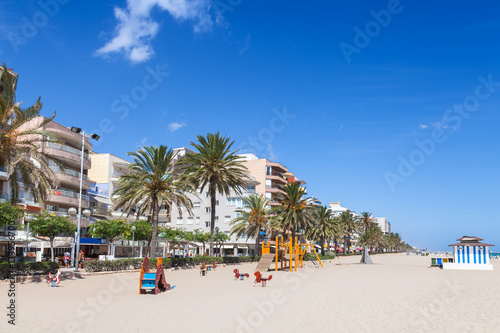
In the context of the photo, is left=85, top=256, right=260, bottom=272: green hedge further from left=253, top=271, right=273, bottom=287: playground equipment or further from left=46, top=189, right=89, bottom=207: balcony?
left=46, top=189, right=89, bottom=207: balcony

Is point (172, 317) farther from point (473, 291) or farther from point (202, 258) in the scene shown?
point (202, 258)

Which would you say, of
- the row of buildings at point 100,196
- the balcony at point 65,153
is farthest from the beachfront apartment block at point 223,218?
the balcony at point 65,153

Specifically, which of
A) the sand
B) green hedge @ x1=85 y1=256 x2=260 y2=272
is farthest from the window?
the sand

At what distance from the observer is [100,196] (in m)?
58.7

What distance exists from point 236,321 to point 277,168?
74.3m

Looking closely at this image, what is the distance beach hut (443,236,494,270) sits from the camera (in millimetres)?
43688

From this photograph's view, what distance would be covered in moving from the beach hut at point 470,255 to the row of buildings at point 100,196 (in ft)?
68.6

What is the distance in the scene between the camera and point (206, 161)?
4059 cm

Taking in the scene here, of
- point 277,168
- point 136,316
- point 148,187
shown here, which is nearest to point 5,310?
point 136,316

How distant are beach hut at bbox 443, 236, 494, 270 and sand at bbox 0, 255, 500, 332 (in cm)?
2298

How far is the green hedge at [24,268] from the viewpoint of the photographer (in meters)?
22.0

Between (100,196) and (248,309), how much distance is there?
4787 centimetres

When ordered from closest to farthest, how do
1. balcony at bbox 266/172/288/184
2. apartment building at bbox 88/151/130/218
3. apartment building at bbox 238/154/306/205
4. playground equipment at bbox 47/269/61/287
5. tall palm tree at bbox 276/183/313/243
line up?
playground equipment at bbox 47/269/61/287 → tall palm tree at bbox 276/183/313/243 → apartment building at bbox 88/151/130/218 → apartment building at bbox 238/154/306/205 → balcony at bbox 266/172/288/184

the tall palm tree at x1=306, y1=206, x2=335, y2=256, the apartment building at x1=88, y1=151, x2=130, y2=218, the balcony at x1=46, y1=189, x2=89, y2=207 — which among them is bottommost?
the tall palm tree at x1=306, y1=206, x2=335, y2=256
